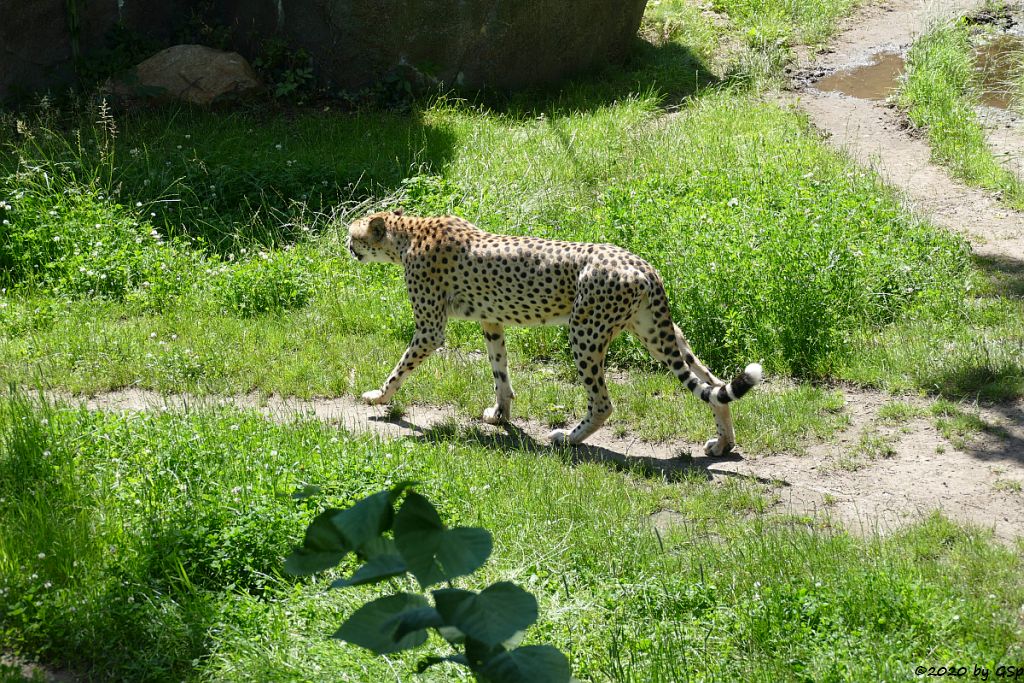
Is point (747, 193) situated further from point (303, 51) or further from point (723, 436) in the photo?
point (303, 51)

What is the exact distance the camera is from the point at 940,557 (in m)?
5.23

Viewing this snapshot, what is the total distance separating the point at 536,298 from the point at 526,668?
210 inches

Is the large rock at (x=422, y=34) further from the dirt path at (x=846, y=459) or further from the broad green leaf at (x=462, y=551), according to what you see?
the broad green leaf at (x=462, y=551)

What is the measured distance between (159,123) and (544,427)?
6776mm

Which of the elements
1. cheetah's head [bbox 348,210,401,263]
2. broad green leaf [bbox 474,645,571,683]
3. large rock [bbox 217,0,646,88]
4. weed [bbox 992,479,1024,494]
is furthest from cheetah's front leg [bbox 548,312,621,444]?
large rock [bbox 217,0,646,88]

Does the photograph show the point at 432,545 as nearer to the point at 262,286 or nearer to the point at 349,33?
the point at 262,286

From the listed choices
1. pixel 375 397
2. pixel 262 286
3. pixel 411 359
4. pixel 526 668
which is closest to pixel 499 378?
pixel 411 359

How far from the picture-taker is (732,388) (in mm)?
6473

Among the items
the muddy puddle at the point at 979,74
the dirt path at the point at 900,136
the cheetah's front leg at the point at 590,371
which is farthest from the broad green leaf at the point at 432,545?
the muddy puddle at the point at 979,74

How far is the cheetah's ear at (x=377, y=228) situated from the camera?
7672 millimetres

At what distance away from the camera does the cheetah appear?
6.72 m

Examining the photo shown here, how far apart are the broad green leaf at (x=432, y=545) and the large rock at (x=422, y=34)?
11927 millimetres

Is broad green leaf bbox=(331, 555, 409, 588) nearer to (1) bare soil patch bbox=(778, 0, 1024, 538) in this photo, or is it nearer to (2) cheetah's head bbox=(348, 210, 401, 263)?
(1) bare soil patch bbox=(778, 0, 1024, 538)

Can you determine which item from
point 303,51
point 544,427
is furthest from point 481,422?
point 303,51
